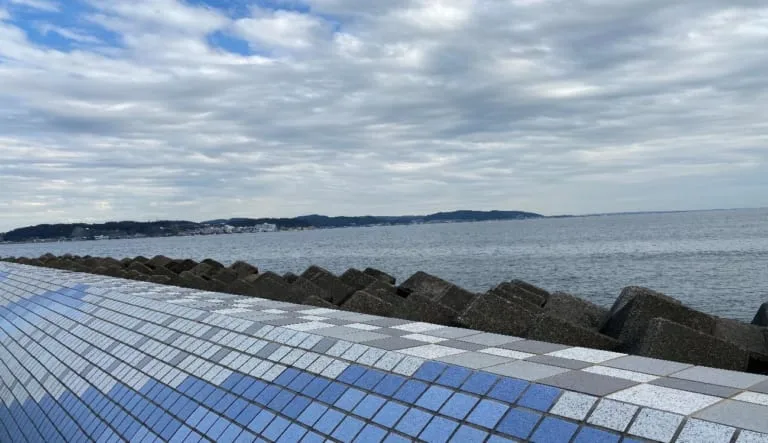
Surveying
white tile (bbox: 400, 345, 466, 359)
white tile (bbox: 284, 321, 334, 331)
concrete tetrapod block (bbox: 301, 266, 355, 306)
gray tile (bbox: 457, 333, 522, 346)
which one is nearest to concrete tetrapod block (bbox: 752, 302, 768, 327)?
concrete tetrapod block (bbox: 301, 266, 355, 306)

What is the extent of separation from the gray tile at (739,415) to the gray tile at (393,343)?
232 centimetres

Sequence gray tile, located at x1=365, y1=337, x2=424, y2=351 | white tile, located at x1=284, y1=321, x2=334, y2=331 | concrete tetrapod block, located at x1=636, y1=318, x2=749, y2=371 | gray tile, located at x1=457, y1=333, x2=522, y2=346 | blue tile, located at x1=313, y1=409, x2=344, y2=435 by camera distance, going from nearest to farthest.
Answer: blue tile, located at x1=313, y1=409, x2=344, y2=435 → gray tile, located at x1=365, y1=337, x2=424, y2=351 → gray tile, located at x1=457, y1=333, x2=522, y2=346 → white tile, located at x1=284, y1=321, x2=334, y2=331 → concrete tetrapod block, located at x1=636, y1=318, x2=749, y2=371

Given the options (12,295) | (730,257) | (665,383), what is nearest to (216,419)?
(665,383)

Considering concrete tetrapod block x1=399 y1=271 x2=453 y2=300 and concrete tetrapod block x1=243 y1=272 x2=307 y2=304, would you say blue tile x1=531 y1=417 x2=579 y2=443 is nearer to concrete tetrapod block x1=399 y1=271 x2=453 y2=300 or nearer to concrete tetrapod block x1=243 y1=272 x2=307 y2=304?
concrete tetrapod block x1=243 y1=272 x2=307 y2=304

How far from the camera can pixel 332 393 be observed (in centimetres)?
461

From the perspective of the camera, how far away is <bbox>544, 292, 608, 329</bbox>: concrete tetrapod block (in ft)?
46.9

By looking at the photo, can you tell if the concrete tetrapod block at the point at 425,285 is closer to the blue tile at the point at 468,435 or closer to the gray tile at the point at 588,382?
the gray tile at the point at 588,382

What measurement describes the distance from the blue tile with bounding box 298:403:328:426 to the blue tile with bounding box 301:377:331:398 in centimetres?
13

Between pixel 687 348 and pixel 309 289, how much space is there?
1082 centimetres

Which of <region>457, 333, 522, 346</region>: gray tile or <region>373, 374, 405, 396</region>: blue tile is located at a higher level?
<region>457, 333, 522, 346</region>: gray tile

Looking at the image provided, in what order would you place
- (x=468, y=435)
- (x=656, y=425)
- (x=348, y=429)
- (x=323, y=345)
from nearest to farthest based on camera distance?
(x=656, y=425) < (x=468, y=435) < (x=348, y=429) < (x=323, y=345)

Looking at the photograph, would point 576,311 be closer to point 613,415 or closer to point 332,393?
point 332,393

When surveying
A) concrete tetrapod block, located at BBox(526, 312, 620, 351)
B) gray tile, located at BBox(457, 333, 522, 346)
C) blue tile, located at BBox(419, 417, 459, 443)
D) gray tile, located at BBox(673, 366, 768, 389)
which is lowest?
concrete tetrapod block, located at BBox(526, 312, 620, 351)

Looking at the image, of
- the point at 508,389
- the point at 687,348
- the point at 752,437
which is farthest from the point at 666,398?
the point at 687,348
